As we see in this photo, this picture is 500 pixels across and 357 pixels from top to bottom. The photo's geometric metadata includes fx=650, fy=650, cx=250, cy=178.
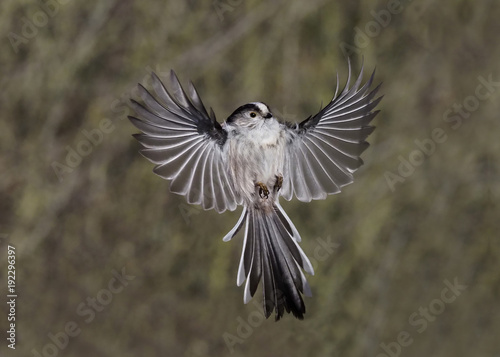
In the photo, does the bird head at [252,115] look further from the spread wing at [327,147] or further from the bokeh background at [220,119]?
the bokeh background at [220,119]

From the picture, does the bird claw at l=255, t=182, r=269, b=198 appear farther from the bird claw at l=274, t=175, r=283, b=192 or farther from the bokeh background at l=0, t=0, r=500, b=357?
the bokeh background at l=0, t=0, r=500, b=357

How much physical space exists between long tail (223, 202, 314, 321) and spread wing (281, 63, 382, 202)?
0.12 meters

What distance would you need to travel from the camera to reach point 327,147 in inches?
96.2

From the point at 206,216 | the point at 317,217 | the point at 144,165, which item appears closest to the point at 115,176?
the point at 144,165

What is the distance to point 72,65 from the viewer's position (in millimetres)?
4605

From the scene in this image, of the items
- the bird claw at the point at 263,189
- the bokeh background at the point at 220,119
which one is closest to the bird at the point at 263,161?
the bird claw at the point at 263,189

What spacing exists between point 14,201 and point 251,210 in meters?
2.89

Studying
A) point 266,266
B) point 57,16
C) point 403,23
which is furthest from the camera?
→ point 403,23

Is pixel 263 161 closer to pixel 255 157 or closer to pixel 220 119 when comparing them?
pixel 255 157

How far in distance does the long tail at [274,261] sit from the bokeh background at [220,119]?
6.68ft

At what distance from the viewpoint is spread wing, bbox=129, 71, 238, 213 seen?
2.03 meters

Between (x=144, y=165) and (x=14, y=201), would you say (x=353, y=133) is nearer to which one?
(x=144, y=165)

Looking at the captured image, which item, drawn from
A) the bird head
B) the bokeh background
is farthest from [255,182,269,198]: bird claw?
the bokeh background

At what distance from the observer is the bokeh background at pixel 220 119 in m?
4.59
